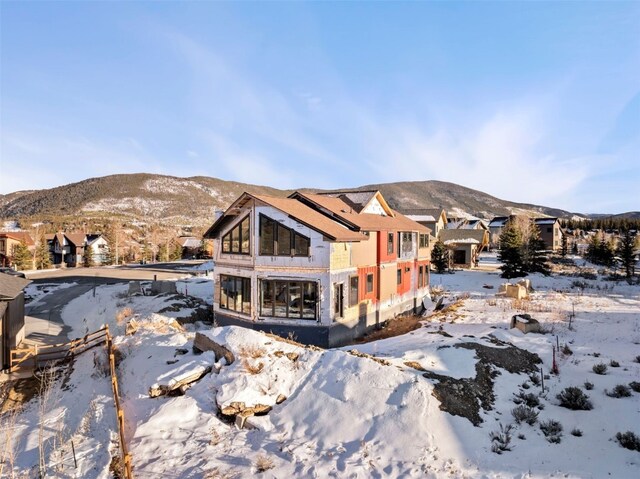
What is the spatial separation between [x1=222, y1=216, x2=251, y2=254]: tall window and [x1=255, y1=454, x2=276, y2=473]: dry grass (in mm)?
12964

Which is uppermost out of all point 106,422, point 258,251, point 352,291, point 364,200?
point 364,200

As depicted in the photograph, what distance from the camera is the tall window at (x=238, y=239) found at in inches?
800

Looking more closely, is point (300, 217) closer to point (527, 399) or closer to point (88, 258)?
point (527, 399)

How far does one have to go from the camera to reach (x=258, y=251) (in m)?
19.5

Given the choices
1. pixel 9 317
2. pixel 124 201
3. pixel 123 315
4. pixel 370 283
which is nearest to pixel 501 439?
pixel 370 283

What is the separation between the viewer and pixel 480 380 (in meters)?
11.7

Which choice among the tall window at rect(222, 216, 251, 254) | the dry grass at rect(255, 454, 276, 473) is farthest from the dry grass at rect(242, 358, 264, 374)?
the tall window at rect(222, 216, 251, 254)

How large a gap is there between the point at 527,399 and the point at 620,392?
2.78m

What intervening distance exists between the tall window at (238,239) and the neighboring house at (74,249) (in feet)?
193

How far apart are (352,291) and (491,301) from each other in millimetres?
10866

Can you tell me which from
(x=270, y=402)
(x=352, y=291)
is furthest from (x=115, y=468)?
(x=352, y=291)

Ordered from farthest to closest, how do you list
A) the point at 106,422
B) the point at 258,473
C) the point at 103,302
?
1. the point at 103,302
2. the point at 106,422
3. the point at 258,473

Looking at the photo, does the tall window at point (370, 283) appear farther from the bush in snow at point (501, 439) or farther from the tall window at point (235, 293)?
the bush in snow at point (501, 439)

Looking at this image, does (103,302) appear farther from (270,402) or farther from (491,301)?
(491,301)
